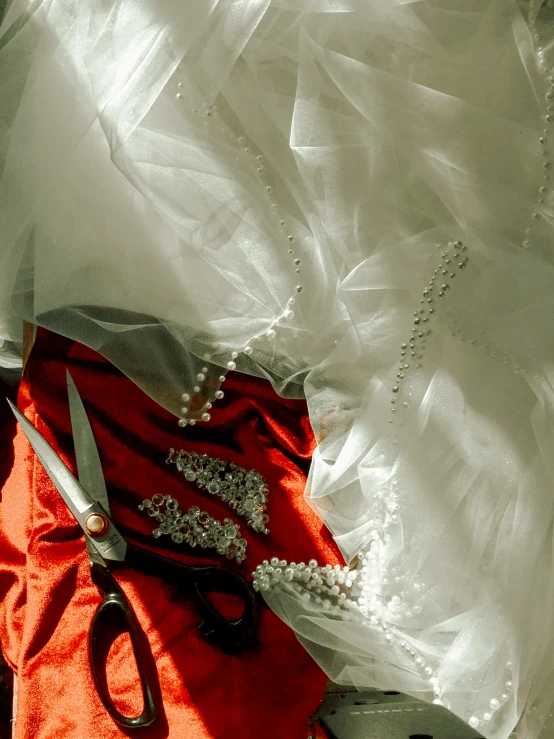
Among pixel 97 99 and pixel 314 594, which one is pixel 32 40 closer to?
pixel 97 99

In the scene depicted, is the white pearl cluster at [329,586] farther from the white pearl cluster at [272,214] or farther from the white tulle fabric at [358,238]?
the white pearl cluster at [272,214]

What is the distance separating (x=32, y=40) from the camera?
0.37 metres

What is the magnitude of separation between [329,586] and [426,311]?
198mm

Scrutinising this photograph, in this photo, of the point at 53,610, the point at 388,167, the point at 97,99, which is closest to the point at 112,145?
the point at 97,99

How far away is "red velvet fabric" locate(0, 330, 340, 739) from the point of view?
42cm

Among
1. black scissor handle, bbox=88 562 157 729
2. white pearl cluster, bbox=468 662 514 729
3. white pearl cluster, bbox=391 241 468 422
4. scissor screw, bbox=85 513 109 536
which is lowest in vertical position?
black scissor handle, bbox=88 562 157 729

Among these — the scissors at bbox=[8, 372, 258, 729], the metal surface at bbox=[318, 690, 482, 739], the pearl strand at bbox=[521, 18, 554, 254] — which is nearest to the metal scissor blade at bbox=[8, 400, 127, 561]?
the scissors at bbox=[8, 372, 258, 729]

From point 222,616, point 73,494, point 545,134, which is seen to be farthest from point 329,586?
point 545,134

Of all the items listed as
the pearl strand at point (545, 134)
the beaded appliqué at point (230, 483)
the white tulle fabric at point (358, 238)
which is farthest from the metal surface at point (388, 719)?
A: the pearl strand at point (545, 134)

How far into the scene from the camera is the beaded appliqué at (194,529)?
456 millimetres

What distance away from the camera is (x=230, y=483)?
1.53 ft

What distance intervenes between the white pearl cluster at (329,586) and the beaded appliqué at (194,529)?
0.02 metres

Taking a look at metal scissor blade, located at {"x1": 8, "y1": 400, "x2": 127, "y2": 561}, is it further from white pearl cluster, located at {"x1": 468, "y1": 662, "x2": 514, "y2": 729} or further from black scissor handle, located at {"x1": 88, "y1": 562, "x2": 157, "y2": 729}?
white pearl cluster, located at {"x1": 468, "y1": 662, "x2": 514, "y2": 729}

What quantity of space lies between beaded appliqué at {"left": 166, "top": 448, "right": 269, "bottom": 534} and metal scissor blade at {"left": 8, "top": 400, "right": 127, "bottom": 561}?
6cm
